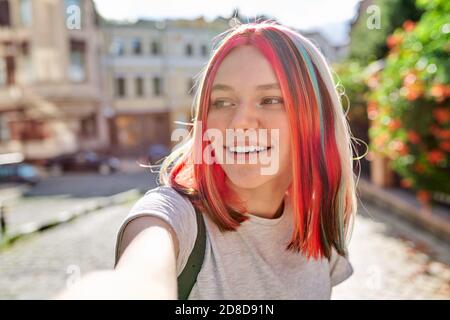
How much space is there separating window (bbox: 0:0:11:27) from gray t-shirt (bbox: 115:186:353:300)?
1897 cm

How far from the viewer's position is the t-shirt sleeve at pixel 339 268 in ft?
4.41

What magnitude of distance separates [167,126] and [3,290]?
21.5 metres

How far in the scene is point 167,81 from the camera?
23547 millimetres

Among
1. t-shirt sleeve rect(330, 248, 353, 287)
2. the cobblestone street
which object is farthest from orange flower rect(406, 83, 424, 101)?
t-shirt sleeve rect(330, 248, 353, 287)

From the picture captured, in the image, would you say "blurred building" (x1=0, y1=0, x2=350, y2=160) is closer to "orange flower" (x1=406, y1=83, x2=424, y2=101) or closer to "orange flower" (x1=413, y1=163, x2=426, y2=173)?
"orange flower" (x1=413, y1=163, x2=426, y2=173)

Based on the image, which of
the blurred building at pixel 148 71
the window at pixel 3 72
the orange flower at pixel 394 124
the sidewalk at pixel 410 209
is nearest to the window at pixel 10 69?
the window at pixel 3 72

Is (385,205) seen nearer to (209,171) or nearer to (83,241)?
(83,241)

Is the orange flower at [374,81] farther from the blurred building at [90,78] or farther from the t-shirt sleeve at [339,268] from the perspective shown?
the blurred building at [90,78]

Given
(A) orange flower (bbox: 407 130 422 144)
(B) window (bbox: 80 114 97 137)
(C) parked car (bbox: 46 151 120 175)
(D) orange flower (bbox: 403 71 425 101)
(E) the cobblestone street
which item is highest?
(D) orange flower (bbox: 403 71 425 101)

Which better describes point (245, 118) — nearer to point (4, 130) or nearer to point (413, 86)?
point (413, 86)

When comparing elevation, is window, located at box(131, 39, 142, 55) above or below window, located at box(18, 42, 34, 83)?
above

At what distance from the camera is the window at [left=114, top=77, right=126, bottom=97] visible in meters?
23.4

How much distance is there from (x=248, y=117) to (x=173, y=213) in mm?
290

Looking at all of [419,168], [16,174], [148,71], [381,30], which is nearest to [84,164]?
[16,174]
